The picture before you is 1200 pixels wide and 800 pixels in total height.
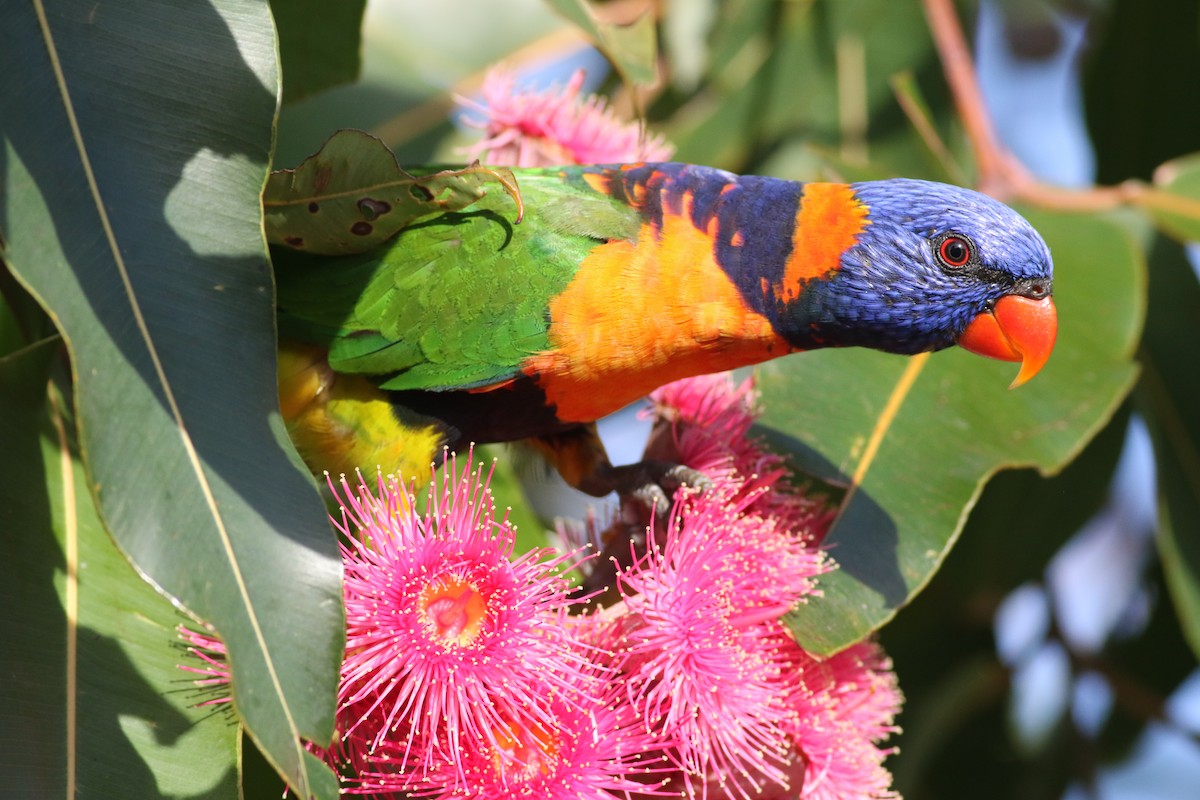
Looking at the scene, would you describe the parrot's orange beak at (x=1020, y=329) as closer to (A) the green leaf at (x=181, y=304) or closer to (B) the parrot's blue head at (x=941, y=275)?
(B) the parrot's blue head at (x=941, y=275)

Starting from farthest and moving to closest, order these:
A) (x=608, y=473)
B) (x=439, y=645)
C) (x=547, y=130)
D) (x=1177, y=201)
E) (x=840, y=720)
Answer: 1. (x=1177, y=201)
2. (x=547, y=130)
3. (x=608, y=473)
4. (x=840, y=720)
5. (x=439, y=645)

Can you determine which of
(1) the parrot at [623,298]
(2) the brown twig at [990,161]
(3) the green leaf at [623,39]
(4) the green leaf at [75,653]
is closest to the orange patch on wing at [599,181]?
(1) the parrot at [623,298]

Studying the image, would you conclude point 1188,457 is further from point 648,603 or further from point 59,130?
point 59,130

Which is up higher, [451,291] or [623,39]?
[623,39]

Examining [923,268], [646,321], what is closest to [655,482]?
[646,321]

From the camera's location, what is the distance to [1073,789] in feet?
10.9

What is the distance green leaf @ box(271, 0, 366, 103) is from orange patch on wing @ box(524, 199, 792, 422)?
0.52m

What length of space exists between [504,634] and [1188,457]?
1687 millimetres

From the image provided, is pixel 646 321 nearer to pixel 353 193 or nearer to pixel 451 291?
pixel 451 291

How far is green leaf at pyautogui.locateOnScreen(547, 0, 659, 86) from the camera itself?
5.77 ft

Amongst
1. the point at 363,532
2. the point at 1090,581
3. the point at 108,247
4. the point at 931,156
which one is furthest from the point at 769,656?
the point at 1090,581

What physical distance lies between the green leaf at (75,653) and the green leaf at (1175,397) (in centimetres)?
183

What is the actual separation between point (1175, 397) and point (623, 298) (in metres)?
1.42

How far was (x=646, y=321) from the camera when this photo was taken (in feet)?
5.53
